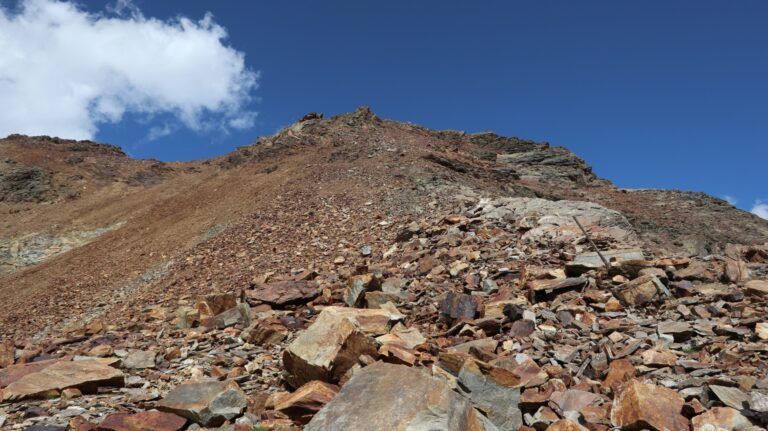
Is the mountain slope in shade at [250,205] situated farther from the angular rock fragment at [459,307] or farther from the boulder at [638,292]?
the angular rock fragment at [459,307]

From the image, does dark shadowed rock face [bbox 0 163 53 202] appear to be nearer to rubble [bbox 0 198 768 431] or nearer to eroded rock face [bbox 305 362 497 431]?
rubble [bbox 0 198 768 431]

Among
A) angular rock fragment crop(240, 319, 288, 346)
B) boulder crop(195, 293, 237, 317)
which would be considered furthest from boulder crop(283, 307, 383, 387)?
boulder crop(195, 293, 237, 317)

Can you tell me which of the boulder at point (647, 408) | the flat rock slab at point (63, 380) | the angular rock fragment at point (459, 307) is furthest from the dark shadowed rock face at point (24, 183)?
the boulder at point (647, 408)

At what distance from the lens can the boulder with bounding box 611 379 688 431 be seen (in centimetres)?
489

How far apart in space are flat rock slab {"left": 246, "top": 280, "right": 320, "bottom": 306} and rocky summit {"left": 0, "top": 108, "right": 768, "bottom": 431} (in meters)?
0.06

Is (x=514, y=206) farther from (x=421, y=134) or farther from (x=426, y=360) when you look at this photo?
(x=421, y=134)

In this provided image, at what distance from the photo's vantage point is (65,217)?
1030 inches

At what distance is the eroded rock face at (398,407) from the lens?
4.36 meters

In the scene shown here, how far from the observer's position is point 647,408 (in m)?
4.98

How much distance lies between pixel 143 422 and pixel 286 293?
532cm

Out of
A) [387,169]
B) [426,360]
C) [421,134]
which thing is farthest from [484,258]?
[421,134]

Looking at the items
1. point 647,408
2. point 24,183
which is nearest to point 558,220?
point 647,408

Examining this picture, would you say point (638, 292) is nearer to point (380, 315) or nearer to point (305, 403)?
point (380, 315)

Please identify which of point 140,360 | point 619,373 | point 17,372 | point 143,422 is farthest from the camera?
point 140,360
